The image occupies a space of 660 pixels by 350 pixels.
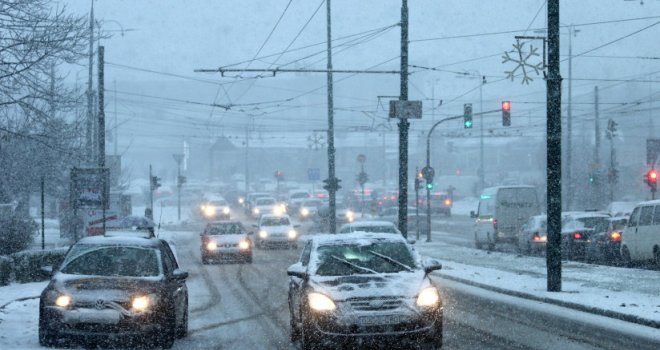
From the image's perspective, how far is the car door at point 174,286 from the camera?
12988 mm

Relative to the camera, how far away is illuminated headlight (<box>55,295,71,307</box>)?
12.0 metres

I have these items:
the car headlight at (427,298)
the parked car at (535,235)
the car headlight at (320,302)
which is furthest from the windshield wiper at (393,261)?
the parked car at (535,235)

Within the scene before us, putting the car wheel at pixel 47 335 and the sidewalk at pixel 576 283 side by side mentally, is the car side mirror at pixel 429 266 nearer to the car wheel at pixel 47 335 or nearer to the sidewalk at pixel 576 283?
the sidewalk at pixel 576 283

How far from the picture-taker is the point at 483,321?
15398 millimetres

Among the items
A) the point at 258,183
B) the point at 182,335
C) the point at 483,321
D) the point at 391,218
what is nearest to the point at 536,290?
the point at 483,321

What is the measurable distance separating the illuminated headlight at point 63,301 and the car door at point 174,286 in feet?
4.47

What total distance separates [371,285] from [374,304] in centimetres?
39

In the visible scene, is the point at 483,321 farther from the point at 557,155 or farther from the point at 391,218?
the point at 391,218

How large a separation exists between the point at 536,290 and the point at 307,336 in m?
9.77

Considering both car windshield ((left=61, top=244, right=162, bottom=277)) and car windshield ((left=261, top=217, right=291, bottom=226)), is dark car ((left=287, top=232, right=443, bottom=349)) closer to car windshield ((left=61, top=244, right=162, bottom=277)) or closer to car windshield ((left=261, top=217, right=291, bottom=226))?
car windshield ((left=61, top=244, right=162, bottom=277))

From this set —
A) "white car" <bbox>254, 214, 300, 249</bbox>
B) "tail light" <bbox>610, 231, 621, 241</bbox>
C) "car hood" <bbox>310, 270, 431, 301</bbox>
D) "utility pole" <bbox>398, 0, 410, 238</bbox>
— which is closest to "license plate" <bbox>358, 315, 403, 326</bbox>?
"car hood" <bbox>310, 270, 431, 301</bbox>

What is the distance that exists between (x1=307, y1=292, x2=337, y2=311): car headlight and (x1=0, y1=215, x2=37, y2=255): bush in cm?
1790

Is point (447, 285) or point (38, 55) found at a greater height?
point (38, 55)

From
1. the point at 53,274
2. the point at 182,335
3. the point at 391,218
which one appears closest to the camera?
the point at 53,274
